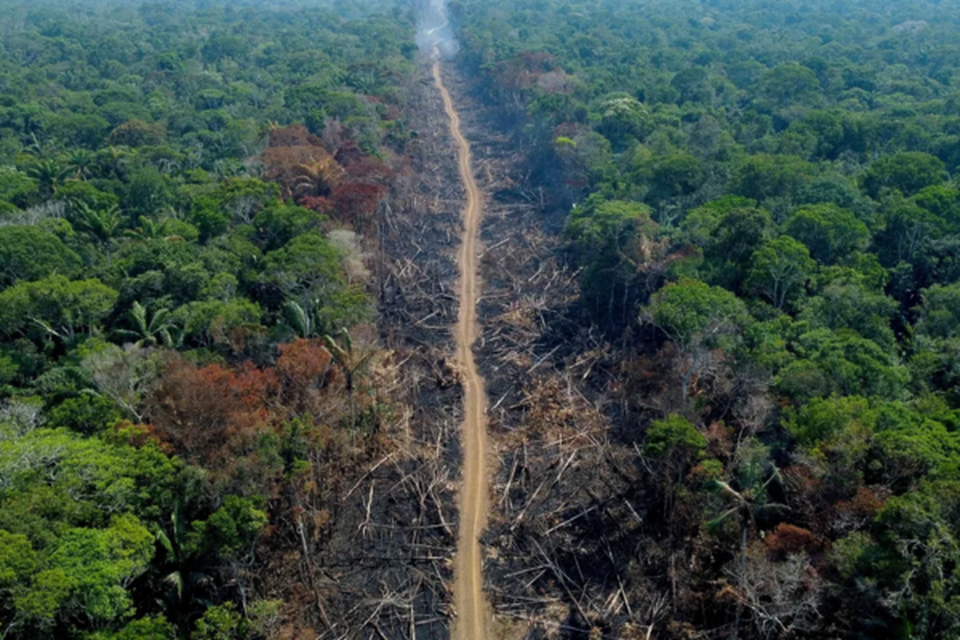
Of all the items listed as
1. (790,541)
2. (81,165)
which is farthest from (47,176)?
(790,541)

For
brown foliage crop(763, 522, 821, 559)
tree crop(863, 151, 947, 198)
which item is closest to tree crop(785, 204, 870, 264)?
tree crop(863, 151, 947, 198)

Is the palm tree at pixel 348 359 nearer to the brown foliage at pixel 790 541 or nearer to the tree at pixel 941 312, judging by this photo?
the brown foliage at pixel 790 541

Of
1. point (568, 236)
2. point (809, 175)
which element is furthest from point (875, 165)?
point (568, 236)

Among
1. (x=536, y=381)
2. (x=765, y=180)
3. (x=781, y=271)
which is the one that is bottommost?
(x=536, y=381)

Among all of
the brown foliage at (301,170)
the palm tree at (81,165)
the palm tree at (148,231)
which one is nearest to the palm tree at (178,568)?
the palm tree at (148,231)

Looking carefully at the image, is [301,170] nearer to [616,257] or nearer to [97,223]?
[97,223]

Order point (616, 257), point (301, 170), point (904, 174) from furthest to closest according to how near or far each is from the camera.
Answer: point (301, 170) → point (904, 174) → point (616, 257)
